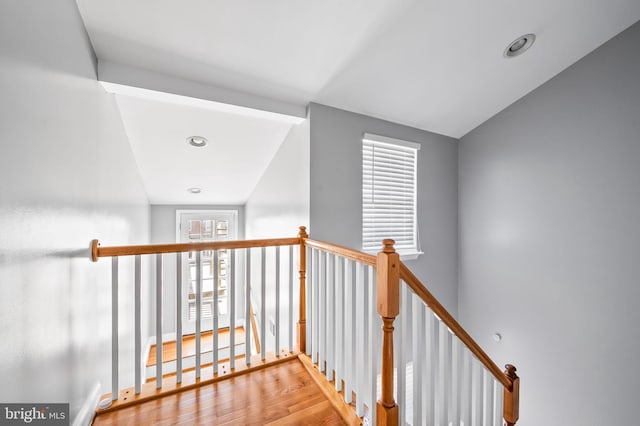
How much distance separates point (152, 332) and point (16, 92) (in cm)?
421

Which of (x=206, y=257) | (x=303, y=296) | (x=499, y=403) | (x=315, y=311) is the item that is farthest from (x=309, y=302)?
(x=206, y=257)

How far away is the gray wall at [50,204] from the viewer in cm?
75

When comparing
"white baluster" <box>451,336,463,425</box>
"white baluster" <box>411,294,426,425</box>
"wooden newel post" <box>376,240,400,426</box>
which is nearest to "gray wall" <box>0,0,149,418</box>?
"wooden newel post" <box>376,240,400,426</box>

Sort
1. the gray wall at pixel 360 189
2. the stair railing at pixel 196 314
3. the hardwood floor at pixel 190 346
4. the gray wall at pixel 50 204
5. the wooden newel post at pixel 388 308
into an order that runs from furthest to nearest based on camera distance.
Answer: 1. the hardwood floor at pixel 190 346
2. the gray wall at pixel 360 189
3. the stair railing at pixel 196 314
4. the wooden newel post at pixel 388 308
5. the gray wall at pixel 50 204

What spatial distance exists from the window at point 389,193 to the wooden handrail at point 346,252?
78 centimetres

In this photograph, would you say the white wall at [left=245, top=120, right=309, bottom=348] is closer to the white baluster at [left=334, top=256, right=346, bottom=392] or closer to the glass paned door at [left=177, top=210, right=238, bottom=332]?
the white baluster at [left=334, top=256, right=346, bottom=392]

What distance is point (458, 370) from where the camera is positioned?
4.58ft

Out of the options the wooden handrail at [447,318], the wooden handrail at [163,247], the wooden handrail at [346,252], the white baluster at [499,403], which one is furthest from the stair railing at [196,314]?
the white baluster at [499,403]

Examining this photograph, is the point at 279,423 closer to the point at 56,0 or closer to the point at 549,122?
the point at 56,0

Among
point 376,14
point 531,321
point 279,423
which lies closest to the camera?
point 279,423

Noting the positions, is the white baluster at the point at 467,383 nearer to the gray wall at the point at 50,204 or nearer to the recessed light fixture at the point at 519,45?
the gray wall at the point at 50,204

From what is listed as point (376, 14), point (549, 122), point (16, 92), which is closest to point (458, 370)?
point (376, 14)

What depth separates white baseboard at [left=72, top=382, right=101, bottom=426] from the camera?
3.95 feet

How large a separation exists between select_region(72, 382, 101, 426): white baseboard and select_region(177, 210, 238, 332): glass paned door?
2.43 metres
